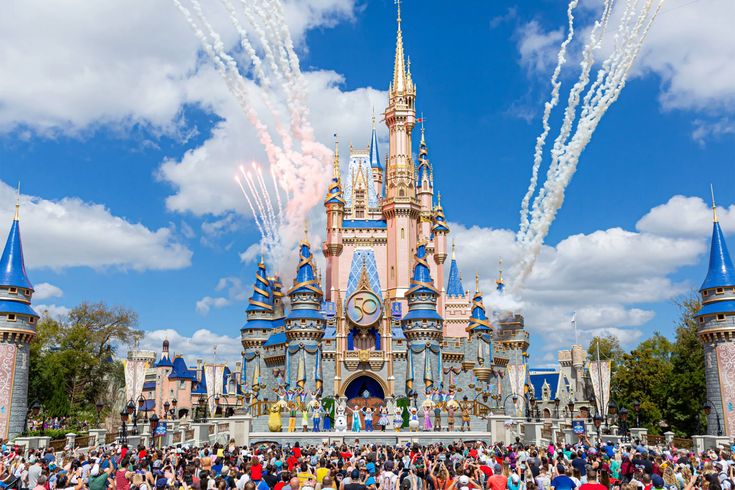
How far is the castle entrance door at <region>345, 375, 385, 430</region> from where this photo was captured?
55.8 m

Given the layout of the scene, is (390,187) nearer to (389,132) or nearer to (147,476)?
(389,132)

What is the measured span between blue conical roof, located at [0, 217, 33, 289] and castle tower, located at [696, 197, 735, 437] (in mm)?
43732

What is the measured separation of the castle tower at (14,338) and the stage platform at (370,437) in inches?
557

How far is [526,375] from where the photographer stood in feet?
212

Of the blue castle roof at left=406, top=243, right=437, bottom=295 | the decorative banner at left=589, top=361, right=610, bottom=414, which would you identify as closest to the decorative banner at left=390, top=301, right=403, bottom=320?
the blue castle roof at left=406, top=243, right=437, bottom=295

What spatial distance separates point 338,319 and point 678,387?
29257mm

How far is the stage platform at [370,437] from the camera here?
3659 cm

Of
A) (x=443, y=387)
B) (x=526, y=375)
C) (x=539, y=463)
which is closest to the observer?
(x=539, y=463)

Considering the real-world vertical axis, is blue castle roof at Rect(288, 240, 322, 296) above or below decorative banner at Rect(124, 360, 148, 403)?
above

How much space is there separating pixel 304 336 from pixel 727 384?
32019 millimetres

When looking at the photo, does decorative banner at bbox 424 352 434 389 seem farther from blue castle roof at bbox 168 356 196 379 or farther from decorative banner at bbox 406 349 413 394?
blue castle roof at bbox 168 356 196 379

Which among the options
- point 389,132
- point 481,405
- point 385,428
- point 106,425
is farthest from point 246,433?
point 389,132

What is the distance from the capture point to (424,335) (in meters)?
54.6

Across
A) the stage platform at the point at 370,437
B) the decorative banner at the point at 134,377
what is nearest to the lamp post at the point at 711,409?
the stage platform at the point at 370,437
